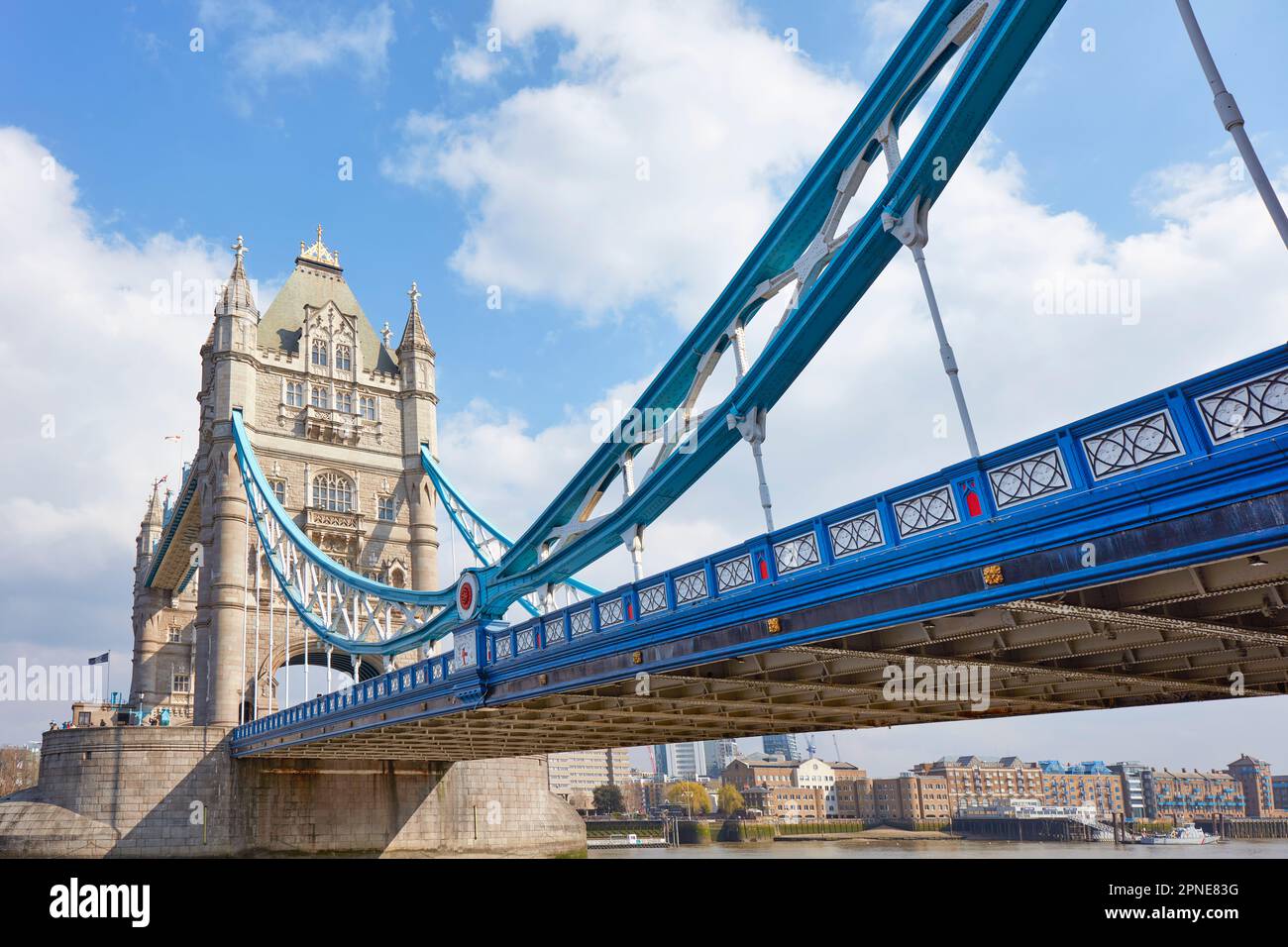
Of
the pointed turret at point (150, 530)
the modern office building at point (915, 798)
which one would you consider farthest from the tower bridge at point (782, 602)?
the modern office building at point (915, 798)

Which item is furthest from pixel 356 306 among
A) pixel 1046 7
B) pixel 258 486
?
pixel 1046 7

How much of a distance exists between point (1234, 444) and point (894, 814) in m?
100

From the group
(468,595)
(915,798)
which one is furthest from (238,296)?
(915,798)

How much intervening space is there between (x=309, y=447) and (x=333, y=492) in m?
2.33

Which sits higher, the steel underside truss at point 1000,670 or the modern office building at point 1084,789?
the steel underside truss at point 1000,670

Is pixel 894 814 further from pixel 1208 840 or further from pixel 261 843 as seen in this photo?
pixel 261 843

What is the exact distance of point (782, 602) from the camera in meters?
12.5

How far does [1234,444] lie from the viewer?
7.57m

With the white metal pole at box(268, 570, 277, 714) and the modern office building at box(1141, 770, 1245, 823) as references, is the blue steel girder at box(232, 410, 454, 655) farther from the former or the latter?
the modern office building at box(1141, 770, 1245, 823)

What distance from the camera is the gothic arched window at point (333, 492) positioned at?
45719 mm

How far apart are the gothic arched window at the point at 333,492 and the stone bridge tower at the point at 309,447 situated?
0.05m

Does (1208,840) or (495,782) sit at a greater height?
(495,782)

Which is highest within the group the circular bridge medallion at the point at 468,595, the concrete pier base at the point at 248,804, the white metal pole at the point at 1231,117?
the white metal pole at the point at 1231,117

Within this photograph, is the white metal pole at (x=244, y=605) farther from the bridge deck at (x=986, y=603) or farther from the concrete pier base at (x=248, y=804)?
the bridge deck at (x=986, y=603)
